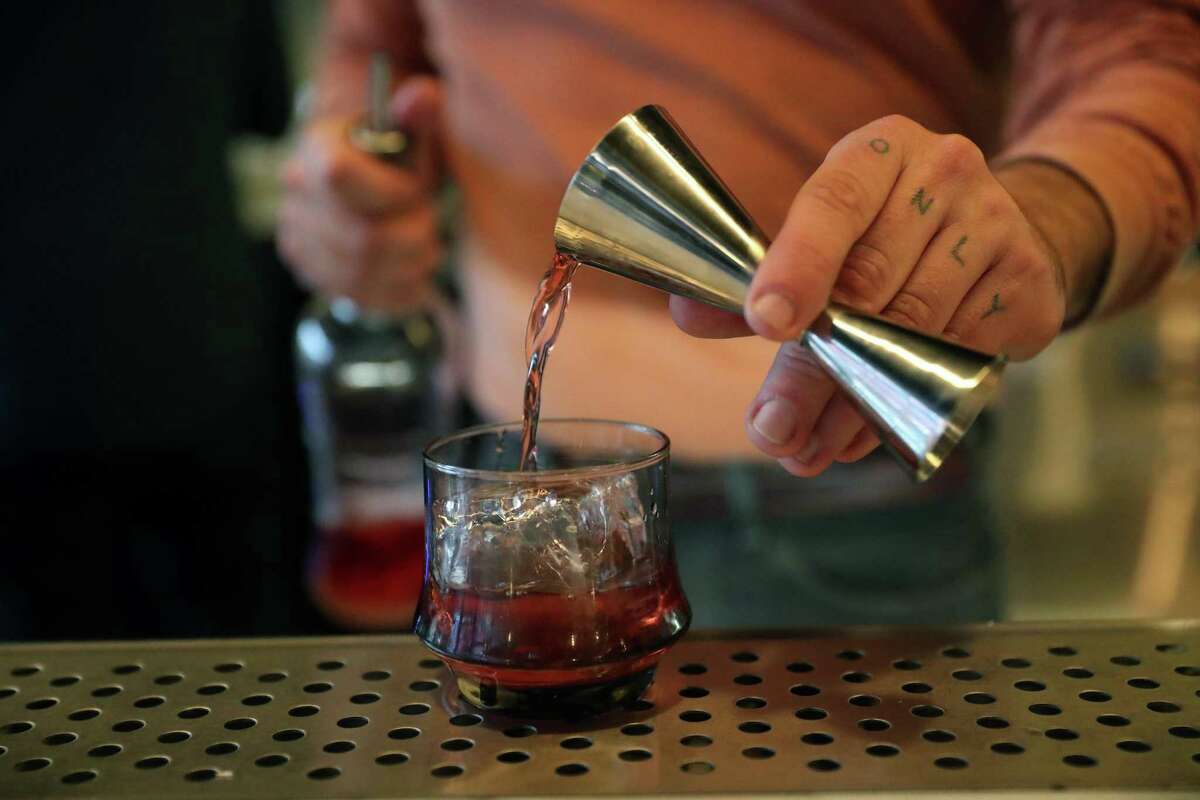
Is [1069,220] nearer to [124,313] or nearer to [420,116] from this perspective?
[420,116]

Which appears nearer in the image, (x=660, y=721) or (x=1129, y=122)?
(x=660, y=721)

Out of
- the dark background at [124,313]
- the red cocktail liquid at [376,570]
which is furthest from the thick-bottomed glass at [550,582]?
the dark background at [124,313]

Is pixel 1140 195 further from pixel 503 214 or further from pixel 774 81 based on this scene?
pixel 503 214

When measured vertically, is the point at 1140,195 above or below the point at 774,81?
below

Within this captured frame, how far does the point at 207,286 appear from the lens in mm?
2182

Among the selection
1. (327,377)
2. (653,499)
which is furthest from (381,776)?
(327,377)

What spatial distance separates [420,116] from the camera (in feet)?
4.07

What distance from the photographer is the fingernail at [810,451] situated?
68 cm

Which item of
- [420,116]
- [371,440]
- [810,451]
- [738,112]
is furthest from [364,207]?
[371,440]

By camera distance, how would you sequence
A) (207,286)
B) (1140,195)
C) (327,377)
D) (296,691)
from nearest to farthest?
(296,691) < (1140,195) < (327,377) < (207,286)

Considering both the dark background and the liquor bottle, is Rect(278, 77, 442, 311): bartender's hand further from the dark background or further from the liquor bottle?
the dark background

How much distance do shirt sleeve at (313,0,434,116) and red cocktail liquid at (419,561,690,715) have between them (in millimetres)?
860

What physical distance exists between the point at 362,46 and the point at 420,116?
0.21 meters

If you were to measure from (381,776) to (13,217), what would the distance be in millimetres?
1761
